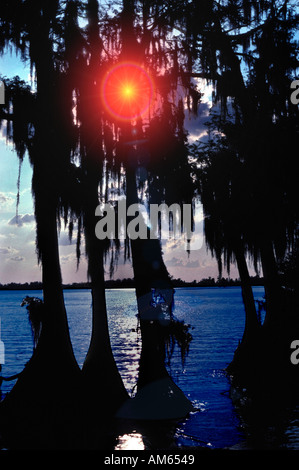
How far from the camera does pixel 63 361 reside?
14.0 m

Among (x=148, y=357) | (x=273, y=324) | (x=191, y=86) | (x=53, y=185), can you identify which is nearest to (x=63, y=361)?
(x=148, y=357)

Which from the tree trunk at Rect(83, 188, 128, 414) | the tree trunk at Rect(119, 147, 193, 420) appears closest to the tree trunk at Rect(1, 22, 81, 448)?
the tree trunk at Rect(83, 188, 128, 414)

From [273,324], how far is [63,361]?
746 cm

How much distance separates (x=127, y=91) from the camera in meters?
14.3

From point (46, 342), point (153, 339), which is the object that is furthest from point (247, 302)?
point (46, 342)

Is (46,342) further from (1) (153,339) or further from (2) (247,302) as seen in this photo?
(2) (247,302)

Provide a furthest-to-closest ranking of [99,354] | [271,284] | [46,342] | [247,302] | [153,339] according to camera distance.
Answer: [247,302], [271,284], [99,354], [46,342], [153,339]

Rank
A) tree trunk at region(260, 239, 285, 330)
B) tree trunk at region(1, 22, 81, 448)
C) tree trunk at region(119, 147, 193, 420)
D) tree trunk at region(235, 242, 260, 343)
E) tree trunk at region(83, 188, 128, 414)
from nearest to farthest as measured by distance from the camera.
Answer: tree trunk at region(1, 22, 81, 448)
tree trunk at region(119, 147, 193, 420)
tree trunk at region(83, 188, 128, 414)
tree trunk at region(260, 239, 285, 330)
tree trunk at region(235, 242, 260, 343)

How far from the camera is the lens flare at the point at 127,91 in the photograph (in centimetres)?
1441

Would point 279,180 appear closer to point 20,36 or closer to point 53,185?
point 53,185

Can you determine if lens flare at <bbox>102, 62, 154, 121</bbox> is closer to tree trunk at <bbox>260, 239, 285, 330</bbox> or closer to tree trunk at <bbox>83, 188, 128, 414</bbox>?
tree trunk at <bbox>83, 188, 128, 414</bbox>

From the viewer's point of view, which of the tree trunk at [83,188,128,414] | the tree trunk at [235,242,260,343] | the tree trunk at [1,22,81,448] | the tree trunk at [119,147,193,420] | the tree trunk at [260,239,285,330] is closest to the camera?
the tree trunk at [1,22,81,448]

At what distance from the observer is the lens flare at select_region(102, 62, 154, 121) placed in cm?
1441

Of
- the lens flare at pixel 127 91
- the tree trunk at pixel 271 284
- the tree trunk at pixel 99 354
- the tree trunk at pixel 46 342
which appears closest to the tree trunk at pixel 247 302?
the tree trunk at pixel 271 284
